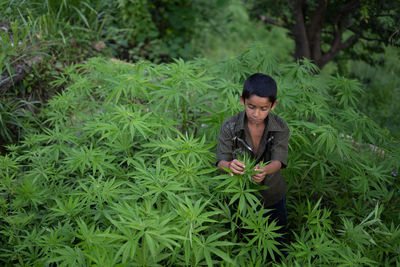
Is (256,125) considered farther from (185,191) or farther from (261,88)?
(185,191)

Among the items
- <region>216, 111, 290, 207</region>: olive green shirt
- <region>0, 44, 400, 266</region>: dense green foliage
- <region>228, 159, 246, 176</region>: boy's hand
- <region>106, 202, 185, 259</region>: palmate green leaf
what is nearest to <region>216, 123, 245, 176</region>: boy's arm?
<region>216, 111, 290, 207</region>: olive green shirt

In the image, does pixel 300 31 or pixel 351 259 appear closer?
pixel 351 259

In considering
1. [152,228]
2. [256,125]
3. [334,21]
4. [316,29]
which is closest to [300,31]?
[316,29]

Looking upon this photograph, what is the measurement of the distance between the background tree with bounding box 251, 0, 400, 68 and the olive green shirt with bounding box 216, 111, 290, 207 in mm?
2283

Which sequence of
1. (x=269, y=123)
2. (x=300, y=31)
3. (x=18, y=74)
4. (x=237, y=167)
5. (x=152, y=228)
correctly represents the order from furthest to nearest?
(x=300, y=31) < (x=18, y=74) < (x=269, y=123) < (x=237, y=167) < (x=152, y=228)

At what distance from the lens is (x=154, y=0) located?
5.80 m

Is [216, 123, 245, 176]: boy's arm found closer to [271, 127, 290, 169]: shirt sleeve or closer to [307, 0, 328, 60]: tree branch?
[271, 127, 290, 169]: shirt sleeve

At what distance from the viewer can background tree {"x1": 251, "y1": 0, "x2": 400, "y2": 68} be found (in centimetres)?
369

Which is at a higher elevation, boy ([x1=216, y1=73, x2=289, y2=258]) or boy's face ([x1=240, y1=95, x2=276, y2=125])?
boy's face ([x1=240, y1=95, x2=276, y2=125])

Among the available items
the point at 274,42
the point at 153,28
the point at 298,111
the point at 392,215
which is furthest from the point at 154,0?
the point at 392,215

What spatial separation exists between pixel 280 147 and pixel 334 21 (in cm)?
299

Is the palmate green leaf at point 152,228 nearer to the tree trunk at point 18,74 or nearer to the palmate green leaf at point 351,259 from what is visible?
the palmate green leaf at point 351,259

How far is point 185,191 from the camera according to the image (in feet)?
6.63

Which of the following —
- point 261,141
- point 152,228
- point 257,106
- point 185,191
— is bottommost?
point 185,191
